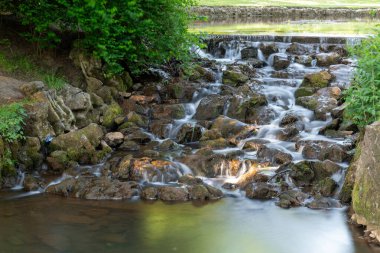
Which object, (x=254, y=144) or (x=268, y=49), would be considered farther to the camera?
(x=268, y=49)

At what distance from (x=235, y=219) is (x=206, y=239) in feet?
3.48

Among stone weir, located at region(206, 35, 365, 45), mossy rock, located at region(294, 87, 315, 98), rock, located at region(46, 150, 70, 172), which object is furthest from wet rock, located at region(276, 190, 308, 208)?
stone weir, located at region(206, 35, 365, 45)

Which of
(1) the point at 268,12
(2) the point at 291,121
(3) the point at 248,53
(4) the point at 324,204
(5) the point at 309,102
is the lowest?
(4) the point at 324,204

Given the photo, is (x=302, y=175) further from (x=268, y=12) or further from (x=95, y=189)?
(x=268, y=12)

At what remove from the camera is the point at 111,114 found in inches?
570

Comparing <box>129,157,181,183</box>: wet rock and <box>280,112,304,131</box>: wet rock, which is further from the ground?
<box>280,112,304,131</box>: wet rock

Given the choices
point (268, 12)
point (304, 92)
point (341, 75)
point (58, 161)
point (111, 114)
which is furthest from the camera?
point (268, 12)

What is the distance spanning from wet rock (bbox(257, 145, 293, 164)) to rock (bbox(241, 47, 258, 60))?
8298 millimetres

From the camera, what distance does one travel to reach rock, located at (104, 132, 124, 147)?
43.7ft

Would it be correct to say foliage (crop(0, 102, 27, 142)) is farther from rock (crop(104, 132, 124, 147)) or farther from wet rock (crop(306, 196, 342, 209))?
wet rock (crop(306, 196, 342, 209))

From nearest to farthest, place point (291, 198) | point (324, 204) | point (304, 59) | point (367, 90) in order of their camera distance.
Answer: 1. point (324, 204)
2. point (291, 198)
3. point (367, 90)
4. point (304, 59)

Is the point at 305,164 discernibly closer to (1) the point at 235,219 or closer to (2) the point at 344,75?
(1) the point at 235,219

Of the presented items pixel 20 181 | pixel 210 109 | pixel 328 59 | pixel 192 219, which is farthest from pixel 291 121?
pixel 20 181

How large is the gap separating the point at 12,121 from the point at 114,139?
2814 mm
